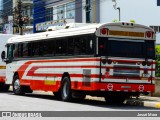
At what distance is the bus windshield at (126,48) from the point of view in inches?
767

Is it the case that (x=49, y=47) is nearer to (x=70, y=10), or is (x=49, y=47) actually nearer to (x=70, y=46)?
(x=70, y=46)

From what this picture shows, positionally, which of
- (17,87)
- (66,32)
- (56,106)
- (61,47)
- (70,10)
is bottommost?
(56,106)

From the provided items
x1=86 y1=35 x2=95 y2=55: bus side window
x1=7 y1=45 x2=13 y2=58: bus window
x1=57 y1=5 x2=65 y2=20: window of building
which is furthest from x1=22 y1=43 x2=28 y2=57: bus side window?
x1=57 y1=5 x2=65 y2=20: window of building

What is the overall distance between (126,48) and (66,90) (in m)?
3.34

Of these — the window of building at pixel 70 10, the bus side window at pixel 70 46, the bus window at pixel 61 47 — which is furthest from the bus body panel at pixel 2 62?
the window of building at pixel 70 10

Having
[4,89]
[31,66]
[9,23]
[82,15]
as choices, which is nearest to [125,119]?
[31,66]

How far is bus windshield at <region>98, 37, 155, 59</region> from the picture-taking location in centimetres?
1948

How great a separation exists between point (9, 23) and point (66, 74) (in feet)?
196

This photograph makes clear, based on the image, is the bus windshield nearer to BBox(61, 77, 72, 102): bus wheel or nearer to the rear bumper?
the rear bumper

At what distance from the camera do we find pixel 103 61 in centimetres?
1938

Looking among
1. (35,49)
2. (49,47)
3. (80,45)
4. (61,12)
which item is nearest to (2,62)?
(35,49)

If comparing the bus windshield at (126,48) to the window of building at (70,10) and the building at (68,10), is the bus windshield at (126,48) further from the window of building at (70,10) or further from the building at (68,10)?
the window of building at (70,10)

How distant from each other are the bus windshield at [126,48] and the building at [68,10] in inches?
1614

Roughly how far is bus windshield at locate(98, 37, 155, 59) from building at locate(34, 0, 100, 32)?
41.0 metres
